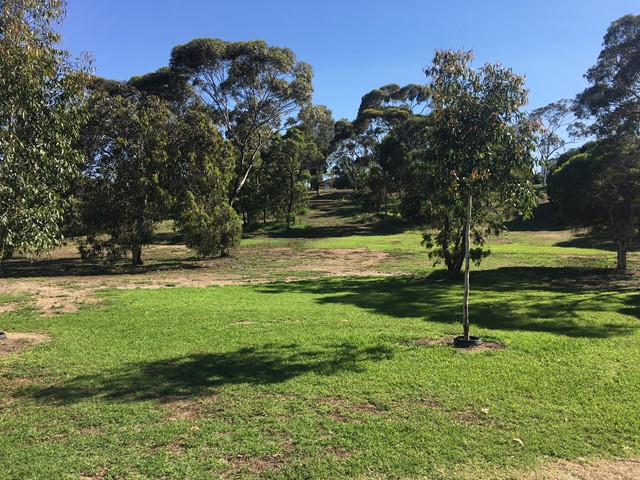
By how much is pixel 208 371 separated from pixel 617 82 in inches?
742

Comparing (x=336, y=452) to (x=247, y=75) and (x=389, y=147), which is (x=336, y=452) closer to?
(x=247, y=75)

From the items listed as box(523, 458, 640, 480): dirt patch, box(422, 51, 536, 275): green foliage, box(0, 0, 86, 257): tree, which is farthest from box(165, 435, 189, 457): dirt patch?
box(422, 51, 536, 275): green foliage

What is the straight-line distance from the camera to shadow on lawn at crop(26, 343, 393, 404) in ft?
20.2

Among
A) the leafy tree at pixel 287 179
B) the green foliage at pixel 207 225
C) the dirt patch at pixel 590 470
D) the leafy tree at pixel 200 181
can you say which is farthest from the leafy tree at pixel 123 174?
the leafy tree at pixel 287 179

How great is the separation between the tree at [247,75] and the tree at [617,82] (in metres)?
23.4

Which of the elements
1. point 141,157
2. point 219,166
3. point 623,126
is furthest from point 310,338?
point 219,166

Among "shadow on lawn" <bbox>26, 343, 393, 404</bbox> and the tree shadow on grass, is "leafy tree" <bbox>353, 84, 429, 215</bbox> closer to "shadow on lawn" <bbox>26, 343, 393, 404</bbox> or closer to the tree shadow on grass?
the tree shadow on grass

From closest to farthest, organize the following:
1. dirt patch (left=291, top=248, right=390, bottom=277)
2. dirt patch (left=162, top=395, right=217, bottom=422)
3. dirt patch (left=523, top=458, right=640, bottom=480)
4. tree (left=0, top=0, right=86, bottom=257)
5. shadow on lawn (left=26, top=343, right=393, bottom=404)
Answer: dirt patch (left=523, top=458, right=640, bottom=480)
dirt patch (left=162, top=395, right=217, bottom=422)
shadow on lawn (left=26, top=343, right=393, bottom=404)
tree (left=0, top=0, right=86, bottom=257)
dirt patch (left=291, top=248, right=390, bottom=277)

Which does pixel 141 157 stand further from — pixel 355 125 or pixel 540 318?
pixel 355 125

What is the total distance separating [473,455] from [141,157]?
73.3 ft

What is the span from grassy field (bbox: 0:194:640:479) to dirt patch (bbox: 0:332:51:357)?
121 millimetres

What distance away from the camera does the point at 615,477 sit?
4.06 m

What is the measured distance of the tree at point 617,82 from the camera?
17.2 meters

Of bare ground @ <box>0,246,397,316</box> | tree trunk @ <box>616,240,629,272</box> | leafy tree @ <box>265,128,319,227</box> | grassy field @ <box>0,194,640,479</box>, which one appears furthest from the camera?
leafy tree @ <box>265,128,319,227</box>
